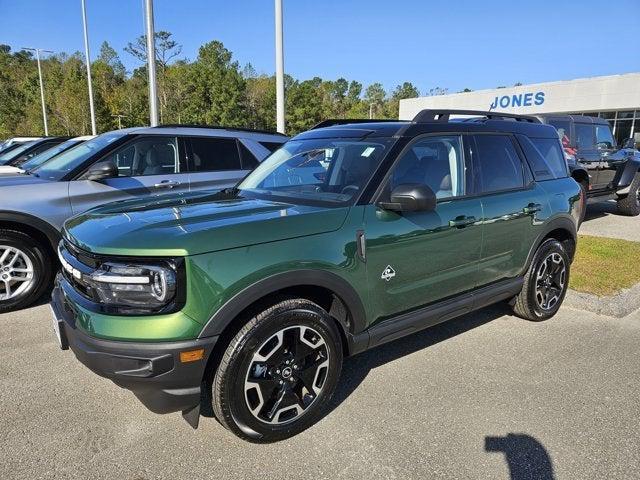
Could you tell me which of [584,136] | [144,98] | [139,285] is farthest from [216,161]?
[144,98]

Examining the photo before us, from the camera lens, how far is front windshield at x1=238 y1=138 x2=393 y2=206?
3.20m

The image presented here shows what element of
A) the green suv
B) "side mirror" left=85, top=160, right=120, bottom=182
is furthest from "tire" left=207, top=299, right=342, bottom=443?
"side mirror" left=85, top=160, right=120, bottom=182

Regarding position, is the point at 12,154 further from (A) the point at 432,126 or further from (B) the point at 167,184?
(A) the point at 432,126

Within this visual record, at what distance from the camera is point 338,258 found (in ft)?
9.21

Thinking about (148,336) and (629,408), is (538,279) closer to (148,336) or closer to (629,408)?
(629,408)

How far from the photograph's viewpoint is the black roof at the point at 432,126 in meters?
3.45

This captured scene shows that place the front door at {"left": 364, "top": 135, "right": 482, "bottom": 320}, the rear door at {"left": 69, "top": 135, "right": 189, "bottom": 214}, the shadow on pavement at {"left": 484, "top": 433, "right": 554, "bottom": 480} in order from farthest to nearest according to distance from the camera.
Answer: the rear door at {"left": 69, "top": 135, "right": 189, "bottom": 214} < the front door at {"left": 364, "top": 135, "right": 482, "bottom": 320} < the shadow on pavement at {"left": 484, "top": 433, "right": 554, "bottom": 480}

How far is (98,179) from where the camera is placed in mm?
5234

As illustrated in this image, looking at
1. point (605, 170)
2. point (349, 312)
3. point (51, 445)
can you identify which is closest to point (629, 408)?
point (349, 312)

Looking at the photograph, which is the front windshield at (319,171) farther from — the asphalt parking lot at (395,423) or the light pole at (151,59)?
the light pole at (151,59)

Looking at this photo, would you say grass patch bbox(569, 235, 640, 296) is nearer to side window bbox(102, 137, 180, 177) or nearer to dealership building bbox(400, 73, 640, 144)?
side window bbox(102, 137, 180, 177)

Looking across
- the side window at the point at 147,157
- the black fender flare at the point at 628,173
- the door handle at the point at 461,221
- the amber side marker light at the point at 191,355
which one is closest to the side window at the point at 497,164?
the door handle at the point at 461,221

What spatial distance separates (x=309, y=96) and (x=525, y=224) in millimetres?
62184

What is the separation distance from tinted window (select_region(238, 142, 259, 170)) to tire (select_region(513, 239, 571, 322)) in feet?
12.4
